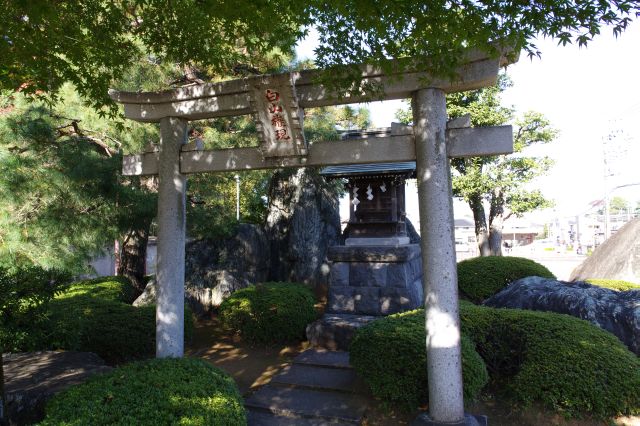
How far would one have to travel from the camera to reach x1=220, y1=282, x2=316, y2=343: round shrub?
8484 mm

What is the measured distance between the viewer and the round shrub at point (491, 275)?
35.0ft

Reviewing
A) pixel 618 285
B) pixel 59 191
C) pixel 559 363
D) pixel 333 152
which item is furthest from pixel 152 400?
pixel 618 285

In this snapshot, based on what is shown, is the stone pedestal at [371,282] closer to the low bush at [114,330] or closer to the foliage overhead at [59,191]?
the low bush at [114,330]

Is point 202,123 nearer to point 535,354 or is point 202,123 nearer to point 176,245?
point 176,245

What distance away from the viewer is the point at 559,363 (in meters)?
4.70

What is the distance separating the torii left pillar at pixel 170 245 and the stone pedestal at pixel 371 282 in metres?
3.84

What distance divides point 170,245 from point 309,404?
281 cm

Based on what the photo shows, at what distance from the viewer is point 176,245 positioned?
5.43 m

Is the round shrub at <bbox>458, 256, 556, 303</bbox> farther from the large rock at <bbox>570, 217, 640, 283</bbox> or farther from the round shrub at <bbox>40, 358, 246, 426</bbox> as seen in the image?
the round shrub at <bbox>40, 358, 246, 426</bbox>

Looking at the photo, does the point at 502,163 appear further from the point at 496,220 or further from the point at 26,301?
the point at 26,301

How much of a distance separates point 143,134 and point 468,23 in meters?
7.44

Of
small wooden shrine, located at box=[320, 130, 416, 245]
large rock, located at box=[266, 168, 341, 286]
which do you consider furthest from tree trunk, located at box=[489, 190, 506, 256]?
small wooden shrine, located at box=[320, 130, 416, 245]

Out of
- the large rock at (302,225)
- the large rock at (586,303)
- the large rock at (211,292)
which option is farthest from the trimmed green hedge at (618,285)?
the large rock at (211,292)

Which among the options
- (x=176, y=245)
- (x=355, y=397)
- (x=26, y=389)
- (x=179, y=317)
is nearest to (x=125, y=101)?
(x=176, y=245)
